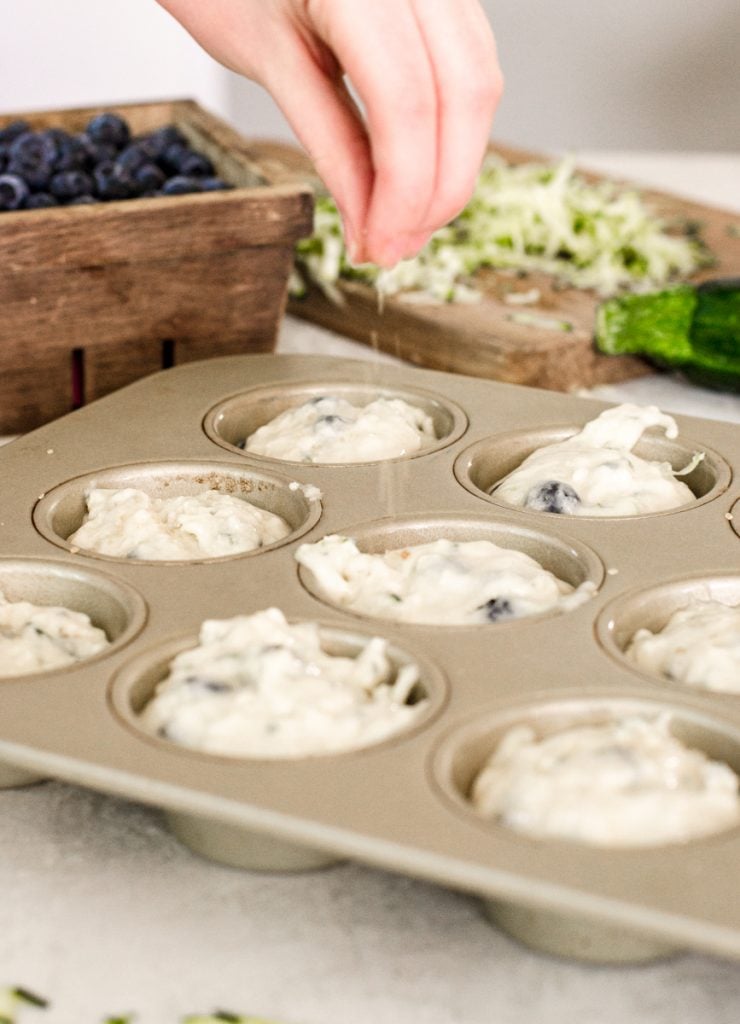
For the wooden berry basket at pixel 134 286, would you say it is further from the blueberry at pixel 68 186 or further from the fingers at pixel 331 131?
the fingers at pixel 331 131

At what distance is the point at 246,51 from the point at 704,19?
5.08 metres

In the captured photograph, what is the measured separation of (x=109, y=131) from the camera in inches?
118

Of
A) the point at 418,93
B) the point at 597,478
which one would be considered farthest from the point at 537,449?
the point at 418,93

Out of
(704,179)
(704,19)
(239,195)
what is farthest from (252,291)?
(704,19)

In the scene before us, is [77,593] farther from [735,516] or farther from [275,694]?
[735,516]

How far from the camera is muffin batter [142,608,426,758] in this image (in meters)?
1.60

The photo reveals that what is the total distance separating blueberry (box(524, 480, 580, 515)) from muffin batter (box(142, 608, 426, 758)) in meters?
0.52

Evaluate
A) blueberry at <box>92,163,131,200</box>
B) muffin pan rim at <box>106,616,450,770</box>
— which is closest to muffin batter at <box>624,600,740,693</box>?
muffin pan rim at <box>106,616,450,770</box>

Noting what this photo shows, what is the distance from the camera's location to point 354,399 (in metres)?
2.64

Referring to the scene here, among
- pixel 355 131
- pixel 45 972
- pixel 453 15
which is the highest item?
pixel 453 15

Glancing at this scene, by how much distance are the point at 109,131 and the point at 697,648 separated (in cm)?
183

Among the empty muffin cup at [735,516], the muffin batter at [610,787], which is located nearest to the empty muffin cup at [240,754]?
the muffin batter at [610,787]

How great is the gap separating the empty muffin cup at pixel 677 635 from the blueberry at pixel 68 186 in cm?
138

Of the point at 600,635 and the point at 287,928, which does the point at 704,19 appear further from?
the point at 287,928
